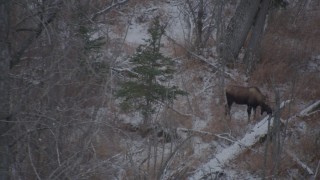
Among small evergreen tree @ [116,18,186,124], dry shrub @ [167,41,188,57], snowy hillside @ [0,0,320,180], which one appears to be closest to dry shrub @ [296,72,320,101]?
snowy hillside @ [0,0,320,180]

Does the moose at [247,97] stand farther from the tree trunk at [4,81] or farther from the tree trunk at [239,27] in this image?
the tree trunk at [4,81]

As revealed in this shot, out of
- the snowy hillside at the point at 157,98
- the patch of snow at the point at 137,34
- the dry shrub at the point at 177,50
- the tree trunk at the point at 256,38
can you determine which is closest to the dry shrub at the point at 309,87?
the snowy hillside at the point at 157,98

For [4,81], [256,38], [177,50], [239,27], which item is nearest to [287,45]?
[256,38]

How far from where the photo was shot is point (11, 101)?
6883 millimetres

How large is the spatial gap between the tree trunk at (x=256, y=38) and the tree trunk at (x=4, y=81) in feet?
32.5

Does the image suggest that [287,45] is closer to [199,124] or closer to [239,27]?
[239,27]

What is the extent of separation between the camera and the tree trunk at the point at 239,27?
15414 mm

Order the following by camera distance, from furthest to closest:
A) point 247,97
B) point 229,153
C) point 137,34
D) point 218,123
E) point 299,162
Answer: point 137,34, point 247,97, point 218,123, point 229,153, point 299,162

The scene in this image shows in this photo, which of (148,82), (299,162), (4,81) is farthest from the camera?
(148,82)

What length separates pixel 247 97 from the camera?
1253 cm

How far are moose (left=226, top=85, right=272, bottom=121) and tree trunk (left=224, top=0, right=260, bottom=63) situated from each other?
310 cm

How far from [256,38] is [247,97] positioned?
3.85 metres

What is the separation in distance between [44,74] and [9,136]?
3.54ft

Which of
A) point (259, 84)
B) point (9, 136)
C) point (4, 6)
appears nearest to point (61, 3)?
point (4, 6)
